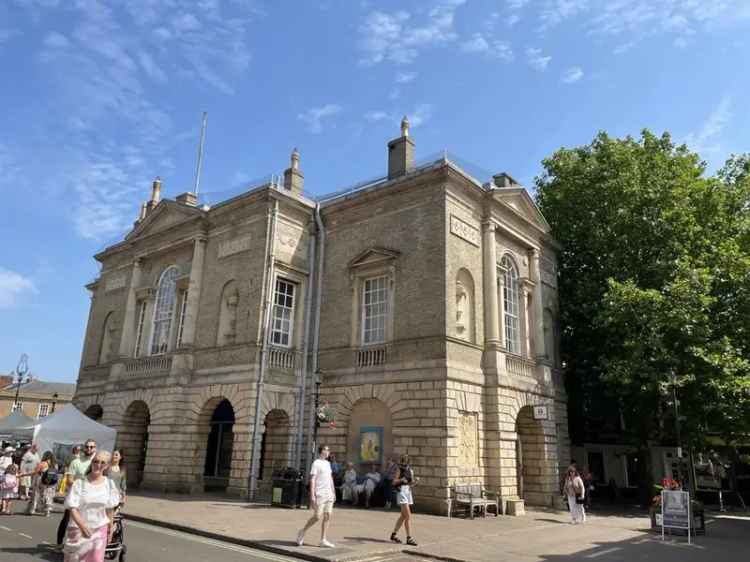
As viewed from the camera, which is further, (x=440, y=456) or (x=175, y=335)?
(x=175, y=335)

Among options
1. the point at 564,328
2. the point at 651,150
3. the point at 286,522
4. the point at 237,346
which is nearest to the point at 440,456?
the point at 286,522

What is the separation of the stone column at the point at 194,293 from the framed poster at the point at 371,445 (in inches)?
320

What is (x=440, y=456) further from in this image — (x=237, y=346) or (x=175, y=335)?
(x=175, y=335)

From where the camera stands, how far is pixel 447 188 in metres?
19.3

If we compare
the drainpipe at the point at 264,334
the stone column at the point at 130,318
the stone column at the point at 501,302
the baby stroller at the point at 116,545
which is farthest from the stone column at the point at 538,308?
the stone column at the point at 130,318

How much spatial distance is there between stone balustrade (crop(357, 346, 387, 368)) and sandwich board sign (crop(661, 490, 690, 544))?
9.04m

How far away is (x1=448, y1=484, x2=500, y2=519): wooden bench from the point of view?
16.5 m

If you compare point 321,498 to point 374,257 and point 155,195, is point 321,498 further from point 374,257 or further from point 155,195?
point 155,195

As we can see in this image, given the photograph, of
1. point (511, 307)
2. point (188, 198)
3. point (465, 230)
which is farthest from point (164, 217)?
point (511, 307)

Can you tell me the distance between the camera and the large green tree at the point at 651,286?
1969 cm

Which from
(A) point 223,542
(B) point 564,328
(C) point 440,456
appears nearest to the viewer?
(A) point 223,542

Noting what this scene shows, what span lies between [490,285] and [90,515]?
16.2 metres

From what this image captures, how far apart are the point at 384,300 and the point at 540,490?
9.08 meters

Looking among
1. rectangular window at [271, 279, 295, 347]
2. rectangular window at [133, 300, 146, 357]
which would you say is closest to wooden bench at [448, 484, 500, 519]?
rectangular window at [271, 279, 295, 347]
